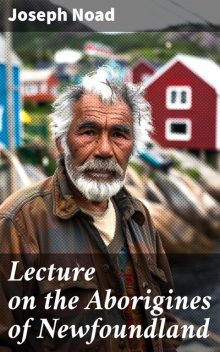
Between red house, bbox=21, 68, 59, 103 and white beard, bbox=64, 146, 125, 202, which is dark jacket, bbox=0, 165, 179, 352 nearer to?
white beard, bbox=64, 146, 125, 202

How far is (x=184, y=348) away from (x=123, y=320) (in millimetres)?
1005

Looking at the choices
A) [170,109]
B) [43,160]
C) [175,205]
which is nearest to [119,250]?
[170,109]

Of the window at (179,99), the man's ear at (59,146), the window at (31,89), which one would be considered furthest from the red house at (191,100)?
the window at (31,89)

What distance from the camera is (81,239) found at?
0.83 meters

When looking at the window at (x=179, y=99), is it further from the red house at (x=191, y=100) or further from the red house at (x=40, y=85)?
the red house at (x=40, y=85)

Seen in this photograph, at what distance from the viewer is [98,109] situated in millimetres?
834

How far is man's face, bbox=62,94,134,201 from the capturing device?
0.83 metres

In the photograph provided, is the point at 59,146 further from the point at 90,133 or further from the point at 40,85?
the point at 40,85

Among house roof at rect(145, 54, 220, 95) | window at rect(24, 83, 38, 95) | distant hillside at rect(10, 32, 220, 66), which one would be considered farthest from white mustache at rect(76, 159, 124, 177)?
window at rect(24, 83, 38, 95)

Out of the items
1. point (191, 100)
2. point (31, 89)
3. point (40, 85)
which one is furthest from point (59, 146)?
point (31, 89)

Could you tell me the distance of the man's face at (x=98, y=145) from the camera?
0.83 metres

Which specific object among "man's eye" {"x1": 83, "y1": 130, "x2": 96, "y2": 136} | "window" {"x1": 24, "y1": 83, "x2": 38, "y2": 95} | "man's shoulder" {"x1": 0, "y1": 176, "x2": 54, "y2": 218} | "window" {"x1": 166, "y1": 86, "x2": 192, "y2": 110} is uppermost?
"window" {"x1": 24, "y1": 83, "x2": 38, "y2": 95}

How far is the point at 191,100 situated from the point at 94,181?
6.54ft

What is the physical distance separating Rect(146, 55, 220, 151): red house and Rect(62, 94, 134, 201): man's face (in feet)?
4.43
